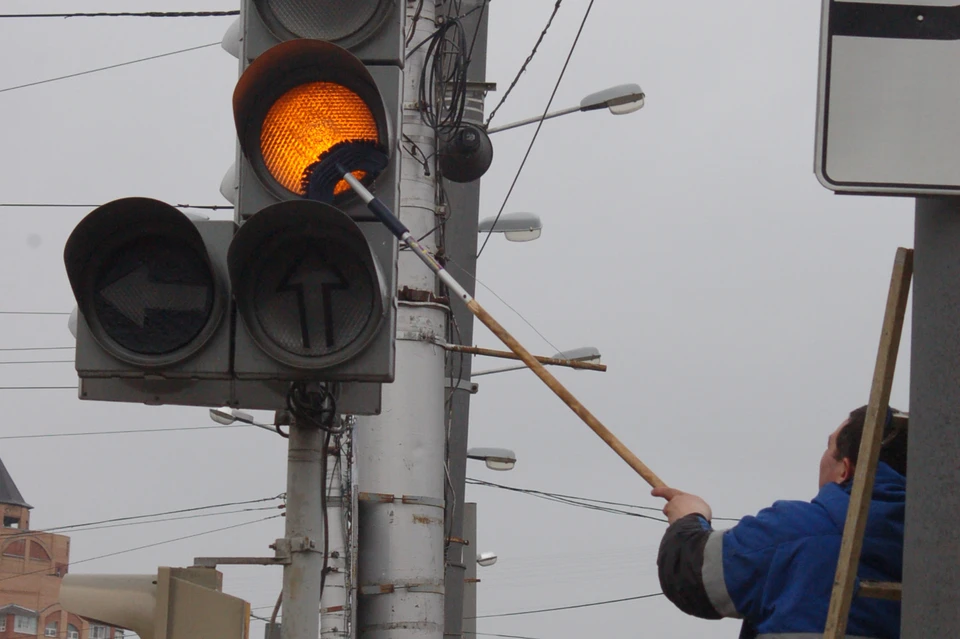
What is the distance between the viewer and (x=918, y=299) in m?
2.27

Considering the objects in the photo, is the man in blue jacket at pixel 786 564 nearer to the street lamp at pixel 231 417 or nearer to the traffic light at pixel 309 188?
the traffic light at pixel 309 188

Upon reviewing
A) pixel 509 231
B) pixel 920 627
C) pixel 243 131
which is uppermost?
pixel 509 231

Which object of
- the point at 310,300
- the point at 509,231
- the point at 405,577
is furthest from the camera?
the point at 509,231

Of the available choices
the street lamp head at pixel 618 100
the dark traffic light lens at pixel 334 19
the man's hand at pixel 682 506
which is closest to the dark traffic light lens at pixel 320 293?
the dark traffic light lens at pixel 334 19

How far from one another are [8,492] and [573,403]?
6857cm

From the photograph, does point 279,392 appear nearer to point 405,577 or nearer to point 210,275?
point 210,275

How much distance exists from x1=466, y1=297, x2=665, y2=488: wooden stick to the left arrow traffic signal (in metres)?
0.75

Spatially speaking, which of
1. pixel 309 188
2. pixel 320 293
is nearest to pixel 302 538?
pixel 320 293

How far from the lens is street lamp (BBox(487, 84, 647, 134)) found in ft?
41.7

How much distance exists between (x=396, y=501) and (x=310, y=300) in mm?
3023

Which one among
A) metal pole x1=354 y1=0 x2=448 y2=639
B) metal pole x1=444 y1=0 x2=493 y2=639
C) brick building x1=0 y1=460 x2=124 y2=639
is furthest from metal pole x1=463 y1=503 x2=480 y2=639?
brick building x1=0 y1=460 x2=124 y2=639

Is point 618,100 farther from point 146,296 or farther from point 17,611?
point 17,611

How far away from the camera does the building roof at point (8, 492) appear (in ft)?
220

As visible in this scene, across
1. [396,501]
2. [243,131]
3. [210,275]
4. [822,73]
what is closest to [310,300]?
[210,275]
